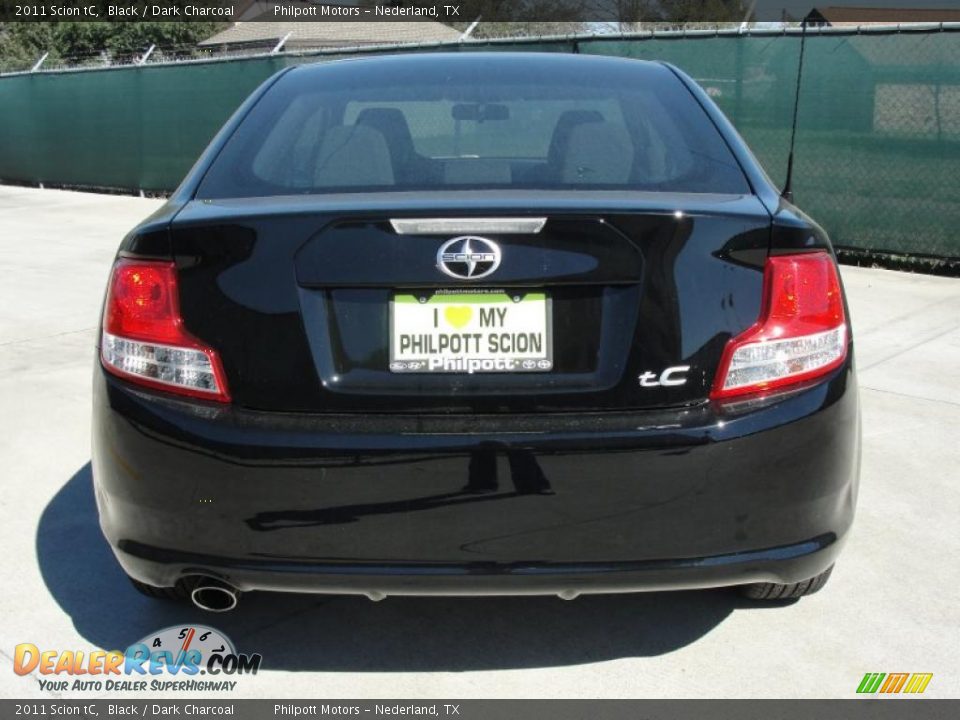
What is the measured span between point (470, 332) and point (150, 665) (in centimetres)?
126

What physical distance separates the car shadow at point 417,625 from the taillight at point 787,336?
0.86 metres

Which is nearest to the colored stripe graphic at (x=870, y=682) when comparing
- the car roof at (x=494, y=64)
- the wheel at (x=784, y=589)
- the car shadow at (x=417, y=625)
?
the wheel at (x=784, y=589)

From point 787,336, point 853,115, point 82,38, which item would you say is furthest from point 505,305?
point 82,38

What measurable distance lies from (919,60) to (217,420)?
306 inches

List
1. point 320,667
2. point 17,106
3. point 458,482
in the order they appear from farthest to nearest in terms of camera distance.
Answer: point 17,106
point 320,667
point 458,482

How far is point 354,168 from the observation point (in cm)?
276

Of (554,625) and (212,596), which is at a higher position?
(212,596)

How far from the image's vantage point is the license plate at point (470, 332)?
7.33ft

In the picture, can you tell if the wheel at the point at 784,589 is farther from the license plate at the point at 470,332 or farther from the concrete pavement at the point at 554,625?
the license plate at the point at 470,332

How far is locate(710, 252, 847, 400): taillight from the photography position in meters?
2.27

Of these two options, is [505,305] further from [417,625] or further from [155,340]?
[417,625]

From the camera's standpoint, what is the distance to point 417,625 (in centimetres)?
288
